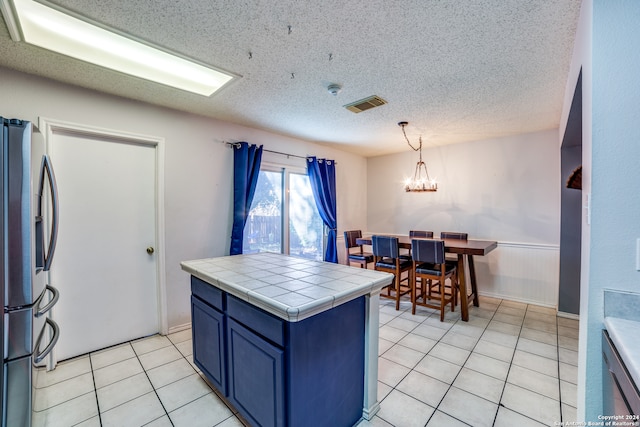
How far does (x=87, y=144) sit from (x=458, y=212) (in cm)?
473

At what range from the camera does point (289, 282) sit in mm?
1624

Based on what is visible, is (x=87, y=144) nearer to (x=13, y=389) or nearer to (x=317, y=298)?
(x=13, y=389)

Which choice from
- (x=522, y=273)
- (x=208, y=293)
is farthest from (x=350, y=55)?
(x=522, y=273)

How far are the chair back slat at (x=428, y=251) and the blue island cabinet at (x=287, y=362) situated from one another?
180 cm

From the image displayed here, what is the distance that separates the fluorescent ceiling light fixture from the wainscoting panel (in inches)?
163

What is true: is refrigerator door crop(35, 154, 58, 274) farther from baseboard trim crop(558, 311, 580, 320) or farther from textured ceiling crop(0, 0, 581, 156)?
baseboard trim crop(558, 311, 580, 320)

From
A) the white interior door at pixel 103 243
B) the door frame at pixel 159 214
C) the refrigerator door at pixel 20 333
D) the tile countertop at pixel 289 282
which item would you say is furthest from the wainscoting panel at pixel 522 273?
the refrigerator door at pixel 20 333

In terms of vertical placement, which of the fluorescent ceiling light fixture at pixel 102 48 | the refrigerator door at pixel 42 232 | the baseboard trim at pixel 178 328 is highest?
the fluorescent ceiling light fixture at pixel 102 48


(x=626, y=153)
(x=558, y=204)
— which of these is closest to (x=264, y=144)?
(x=626, y=153)

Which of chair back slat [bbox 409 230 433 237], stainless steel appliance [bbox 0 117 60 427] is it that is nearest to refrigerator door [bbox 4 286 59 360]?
stainless steel appliance [bbox 0 117 60 427]

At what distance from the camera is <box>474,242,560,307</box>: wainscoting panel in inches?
141

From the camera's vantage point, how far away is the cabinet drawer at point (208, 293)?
5.72ft

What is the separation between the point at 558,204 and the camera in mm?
3521

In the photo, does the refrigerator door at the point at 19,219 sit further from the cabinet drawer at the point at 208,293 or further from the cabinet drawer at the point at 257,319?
the cabinet drawer at the point at 257,319
